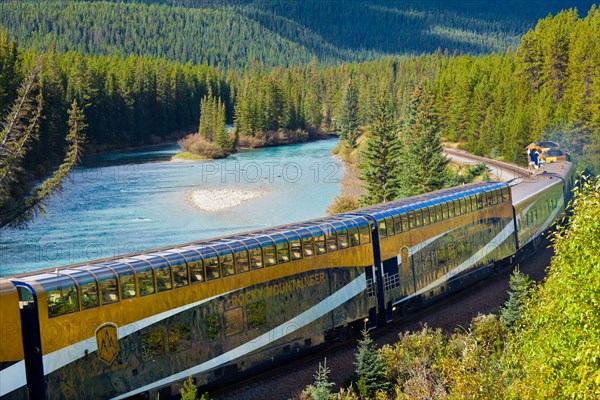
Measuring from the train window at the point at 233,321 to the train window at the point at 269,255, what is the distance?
1.89 meters

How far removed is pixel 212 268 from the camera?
23.0m

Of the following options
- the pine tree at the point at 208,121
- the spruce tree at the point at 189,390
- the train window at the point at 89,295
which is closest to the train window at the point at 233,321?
the spruce tree at the point at 189,390

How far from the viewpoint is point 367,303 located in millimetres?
29609

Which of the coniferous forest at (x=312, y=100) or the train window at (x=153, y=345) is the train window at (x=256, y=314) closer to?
the train window at (x=153, y=345)

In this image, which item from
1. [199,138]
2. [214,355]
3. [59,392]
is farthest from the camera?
[199,138]

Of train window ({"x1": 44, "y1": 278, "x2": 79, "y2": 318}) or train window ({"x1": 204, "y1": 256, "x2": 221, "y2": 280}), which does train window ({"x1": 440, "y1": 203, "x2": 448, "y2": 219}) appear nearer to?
train window ({"x1": 204, "y1": 256, "x2": 221, "y2": 280})

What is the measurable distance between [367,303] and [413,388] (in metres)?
8.70

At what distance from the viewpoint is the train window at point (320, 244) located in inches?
1059

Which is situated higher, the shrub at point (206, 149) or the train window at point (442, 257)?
the shrub at point (206, 149)

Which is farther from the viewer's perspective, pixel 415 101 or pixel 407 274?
pixel 415 101

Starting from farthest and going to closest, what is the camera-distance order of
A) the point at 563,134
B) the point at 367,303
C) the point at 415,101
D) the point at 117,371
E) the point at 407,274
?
the point at 563,134 → the point at 415,101 → the point at 407,274 → the point at 367,303 → the point at 117,371

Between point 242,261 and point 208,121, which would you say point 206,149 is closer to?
point 208,121

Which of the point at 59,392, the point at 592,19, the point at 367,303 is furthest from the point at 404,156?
the point at 592,19

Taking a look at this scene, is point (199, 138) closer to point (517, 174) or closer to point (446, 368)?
point (517, 174)
